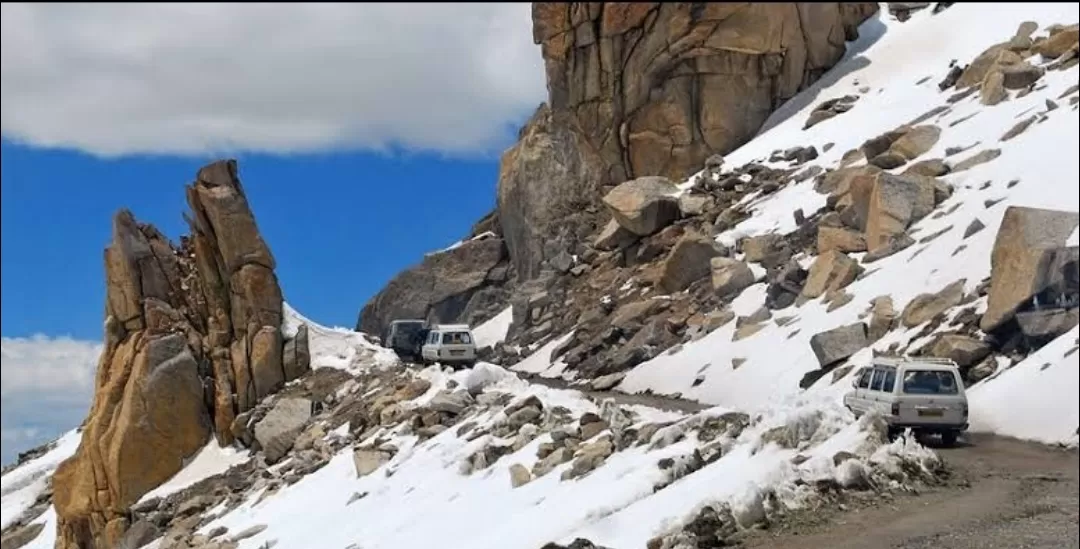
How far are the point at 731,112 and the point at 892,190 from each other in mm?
25047

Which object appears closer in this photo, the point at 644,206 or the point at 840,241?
the point at 840,241

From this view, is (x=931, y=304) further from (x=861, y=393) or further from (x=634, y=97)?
(x=634, y=97)

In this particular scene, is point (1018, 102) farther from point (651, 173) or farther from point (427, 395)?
point (427, 395)

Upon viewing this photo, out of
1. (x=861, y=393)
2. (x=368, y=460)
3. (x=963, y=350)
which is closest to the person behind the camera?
(x=861, y=393)

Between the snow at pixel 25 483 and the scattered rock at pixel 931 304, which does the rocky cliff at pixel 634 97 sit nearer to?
the snow at pixel 25 483

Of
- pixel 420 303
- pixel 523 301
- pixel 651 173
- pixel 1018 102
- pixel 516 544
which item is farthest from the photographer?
pixel 420 303

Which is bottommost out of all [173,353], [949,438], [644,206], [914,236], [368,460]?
[949,438]

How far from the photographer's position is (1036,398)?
816 inches

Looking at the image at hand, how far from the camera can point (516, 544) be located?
14.4 meters

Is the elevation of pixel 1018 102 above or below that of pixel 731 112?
below

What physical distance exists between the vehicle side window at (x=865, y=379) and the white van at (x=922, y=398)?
1.44ft

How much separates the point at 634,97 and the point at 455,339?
76.9 feet

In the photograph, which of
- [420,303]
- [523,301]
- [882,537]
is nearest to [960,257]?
[882,537]

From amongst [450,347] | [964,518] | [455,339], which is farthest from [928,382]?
[455,339]
